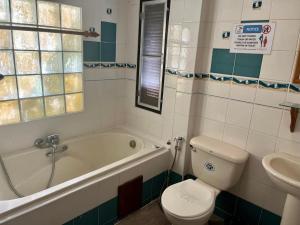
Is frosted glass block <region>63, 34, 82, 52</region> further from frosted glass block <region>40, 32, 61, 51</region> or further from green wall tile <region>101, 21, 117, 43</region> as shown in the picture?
green wall tile <region>101, 21, 117, 43</region>

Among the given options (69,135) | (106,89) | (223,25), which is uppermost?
(223,25)

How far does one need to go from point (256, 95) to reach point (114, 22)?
157 cm

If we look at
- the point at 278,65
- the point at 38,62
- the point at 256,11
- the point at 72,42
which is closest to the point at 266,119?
the point at 278,65

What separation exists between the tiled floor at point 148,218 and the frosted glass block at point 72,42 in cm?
158

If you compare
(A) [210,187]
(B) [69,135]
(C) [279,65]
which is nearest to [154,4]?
(C) [279,65]

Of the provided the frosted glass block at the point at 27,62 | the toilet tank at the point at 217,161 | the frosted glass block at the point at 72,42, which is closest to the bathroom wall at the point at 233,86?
the toilet tank at the point at 217,161

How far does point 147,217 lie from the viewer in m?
2.01

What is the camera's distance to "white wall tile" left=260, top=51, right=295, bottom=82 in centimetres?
152

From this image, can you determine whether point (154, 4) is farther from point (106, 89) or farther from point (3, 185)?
point (3, 185)

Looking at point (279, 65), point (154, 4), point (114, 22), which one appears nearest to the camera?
point (279, 65)

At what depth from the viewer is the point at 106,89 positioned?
2486 mm

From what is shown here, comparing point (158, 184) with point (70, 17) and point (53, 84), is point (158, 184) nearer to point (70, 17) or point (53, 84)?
point (53, 84)

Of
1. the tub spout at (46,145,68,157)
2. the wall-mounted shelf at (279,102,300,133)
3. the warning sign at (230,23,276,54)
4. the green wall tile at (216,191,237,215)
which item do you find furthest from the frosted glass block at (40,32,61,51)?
the green wall tile at (216,191,237,215)

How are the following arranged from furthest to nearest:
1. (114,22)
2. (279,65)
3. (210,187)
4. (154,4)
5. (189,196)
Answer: (114,22), (154,4), (210,187), (189,196), (279,65)
